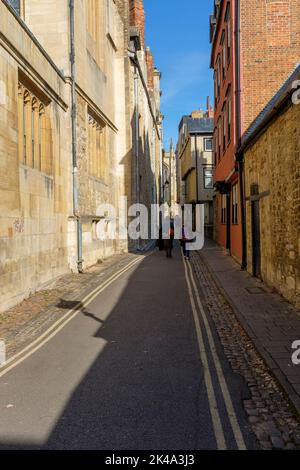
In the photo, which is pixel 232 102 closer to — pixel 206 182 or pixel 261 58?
pixel 261 58

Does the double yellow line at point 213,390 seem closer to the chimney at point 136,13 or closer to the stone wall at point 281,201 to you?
the stone wall at point 281,201

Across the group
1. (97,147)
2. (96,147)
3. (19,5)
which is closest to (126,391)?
(19,5)

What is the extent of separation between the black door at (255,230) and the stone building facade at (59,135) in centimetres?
623

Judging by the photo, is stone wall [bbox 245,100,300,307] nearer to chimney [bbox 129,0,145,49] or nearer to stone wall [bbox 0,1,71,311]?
stone wall [bbox 0,1,71,311]

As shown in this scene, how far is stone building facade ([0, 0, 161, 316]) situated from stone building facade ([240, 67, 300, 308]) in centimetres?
629

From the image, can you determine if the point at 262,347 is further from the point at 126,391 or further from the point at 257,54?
the point at 257,54

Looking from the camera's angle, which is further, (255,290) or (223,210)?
(223,210)

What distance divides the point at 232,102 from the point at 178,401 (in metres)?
15.7

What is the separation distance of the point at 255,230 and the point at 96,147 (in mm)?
10079

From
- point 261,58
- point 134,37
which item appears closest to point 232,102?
point 261,58

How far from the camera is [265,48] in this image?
1688cm

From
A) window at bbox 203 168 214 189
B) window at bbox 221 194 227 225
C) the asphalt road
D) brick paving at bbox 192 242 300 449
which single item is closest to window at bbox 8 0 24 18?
brick paving at bbox 192 242 300 449

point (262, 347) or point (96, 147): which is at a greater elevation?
point (96, 147)

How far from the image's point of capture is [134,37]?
2822 centimetres
